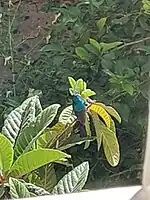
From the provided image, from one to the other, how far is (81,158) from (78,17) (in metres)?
0.34

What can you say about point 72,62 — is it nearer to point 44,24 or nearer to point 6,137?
point 44,24

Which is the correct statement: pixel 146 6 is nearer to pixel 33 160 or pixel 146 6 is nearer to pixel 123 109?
pixel 123 109

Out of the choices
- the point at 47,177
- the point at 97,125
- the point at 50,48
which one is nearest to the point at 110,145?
the point at 97,125

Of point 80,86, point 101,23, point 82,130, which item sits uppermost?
point 101,23

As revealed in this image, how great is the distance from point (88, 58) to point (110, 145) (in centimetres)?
21

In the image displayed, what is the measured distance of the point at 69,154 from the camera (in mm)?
1361

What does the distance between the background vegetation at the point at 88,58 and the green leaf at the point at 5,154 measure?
0.26ft

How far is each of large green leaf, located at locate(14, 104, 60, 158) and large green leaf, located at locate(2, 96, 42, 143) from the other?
11 millimetres

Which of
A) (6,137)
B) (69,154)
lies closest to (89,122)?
(69,154)

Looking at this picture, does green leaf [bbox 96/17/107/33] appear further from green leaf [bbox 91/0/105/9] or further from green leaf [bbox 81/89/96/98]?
green leaf [bbox 81/89/96/98]

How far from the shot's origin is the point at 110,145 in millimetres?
1346

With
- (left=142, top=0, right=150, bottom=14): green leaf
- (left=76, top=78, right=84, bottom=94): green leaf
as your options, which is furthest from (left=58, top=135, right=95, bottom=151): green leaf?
(left=142, top=0, right=150, bottom=14): green leaf

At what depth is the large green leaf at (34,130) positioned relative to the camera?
1.30 m

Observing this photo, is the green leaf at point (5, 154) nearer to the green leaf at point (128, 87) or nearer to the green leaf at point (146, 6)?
the green leaf at point (128, 87)
